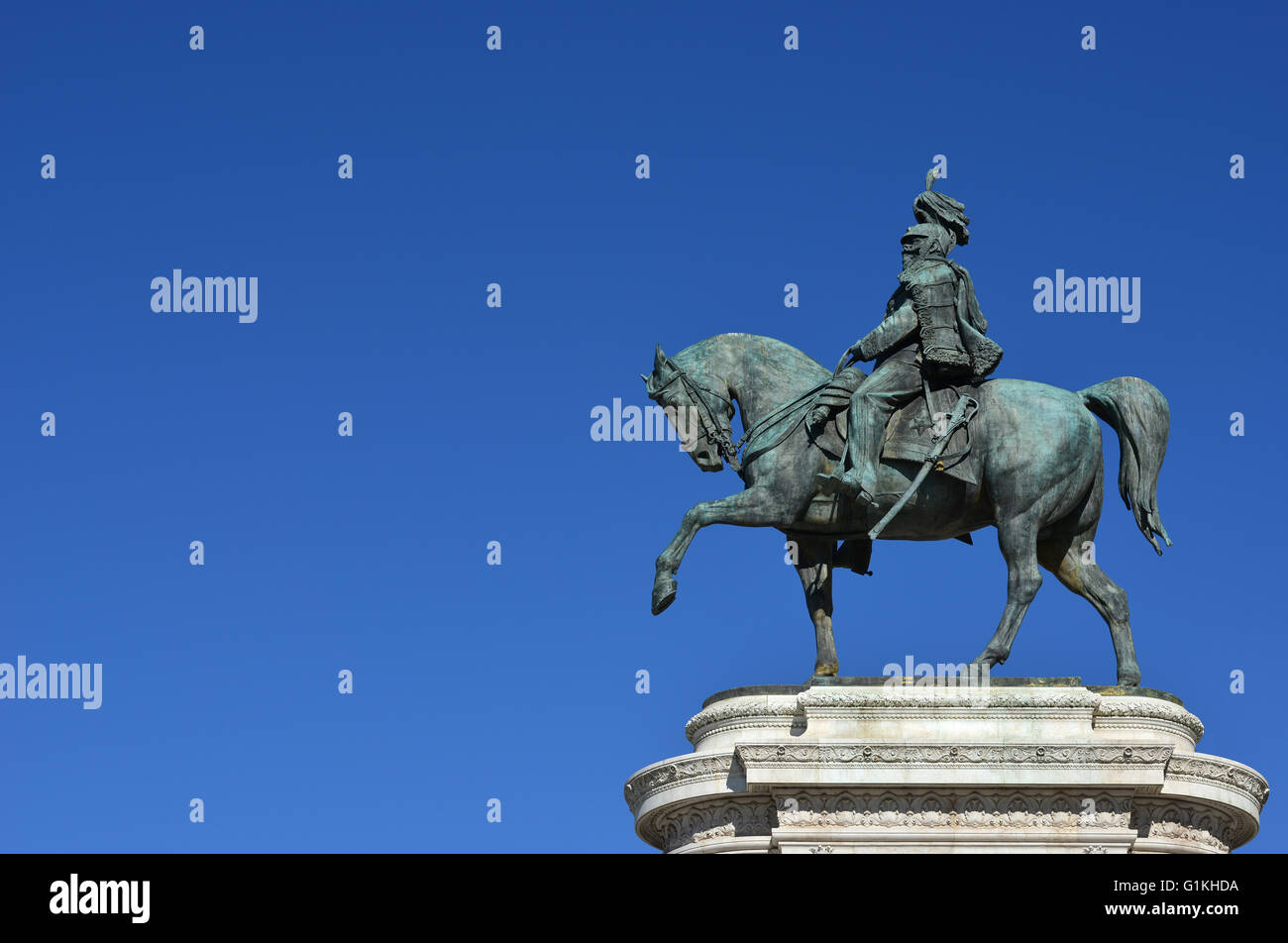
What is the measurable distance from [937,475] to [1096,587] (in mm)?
2612

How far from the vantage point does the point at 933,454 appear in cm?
3003

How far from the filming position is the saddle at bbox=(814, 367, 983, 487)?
3025 centimetres

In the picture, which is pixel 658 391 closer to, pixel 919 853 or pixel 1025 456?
pixel 1025 456

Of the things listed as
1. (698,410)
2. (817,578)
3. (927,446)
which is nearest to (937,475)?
(927,446)

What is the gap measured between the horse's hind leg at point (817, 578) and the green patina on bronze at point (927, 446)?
2cm

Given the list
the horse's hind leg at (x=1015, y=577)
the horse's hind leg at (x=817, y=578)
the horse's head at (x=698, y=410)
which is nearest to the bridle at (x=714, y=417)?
the horse's head at (x=698, y=410)

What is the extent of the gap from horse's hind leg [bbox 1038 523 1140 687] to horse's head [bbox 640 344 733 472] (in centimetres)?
451

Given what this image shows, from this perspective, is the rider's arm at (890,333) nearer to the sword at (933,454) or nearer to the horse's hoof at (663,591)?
the sword at (933,454)

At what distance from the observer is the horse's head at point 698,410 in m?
31.6

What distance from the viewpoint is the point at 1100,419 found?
105 feet

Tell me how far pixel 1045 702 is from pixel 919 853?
2.44m

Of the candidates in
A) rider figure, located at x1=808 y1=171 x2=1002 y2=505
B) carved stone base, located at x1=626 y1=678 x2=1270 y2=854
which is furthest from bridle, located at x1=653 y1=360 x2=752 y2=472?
carved stone base, located at x1=626 y1=678 x2=1270 y2=854

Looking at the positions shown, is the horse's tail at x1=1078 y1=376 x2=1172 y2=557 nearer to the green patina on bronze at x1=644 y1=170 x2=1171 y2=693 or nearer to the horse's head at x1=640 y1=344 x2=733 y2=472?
the green patina on bronze at x1=644 y1=170 x2=1171 y2=693
